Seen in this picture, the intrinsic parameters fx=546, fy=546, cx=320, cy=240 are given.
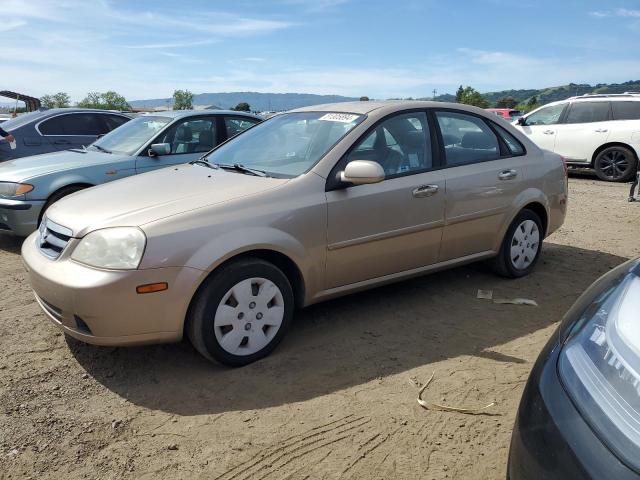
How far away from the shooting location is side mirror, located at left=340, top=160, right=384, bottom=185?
11.5ft

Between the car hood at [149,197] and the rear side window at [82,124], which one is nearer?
the car hood at [149,197]

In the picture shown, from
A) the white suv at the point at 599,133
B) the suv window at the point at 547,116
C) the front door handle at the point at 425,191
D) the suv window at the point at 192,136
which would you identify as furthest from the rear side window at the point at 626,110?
the front door handle at the point at 425,191

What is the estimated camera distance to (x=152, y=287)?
3014 millimetres

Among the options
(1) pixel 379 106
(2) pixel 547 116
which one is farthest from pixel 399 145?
(2) pixel 547 116

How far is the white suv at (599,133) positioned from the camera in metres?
11.2

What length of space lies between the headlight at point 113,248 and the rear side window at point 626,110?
11310 mm

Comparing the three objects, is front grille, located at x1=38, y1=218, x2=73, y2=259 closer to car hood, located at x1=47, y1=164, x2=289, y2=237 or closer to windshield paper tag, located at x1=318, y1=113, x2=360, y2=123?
car hood, located at x1=47, y1=164, x2=289, y2=237

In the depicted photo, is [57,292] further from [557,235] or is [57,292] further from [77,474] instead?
[557,235]

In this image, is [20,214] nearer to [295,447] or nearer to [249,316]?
[249,316]

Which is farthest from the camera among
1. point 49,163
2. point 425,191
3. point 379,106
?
point 49,163

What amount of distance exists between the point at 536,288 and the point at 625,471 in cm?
382

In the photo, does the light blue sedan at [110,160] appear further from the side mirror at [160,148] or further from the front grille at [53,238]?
the front grille at [53,238]

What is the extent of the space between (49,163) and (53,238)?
3.30 meters

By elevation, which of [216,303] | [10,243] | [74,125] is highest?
[74,125]
